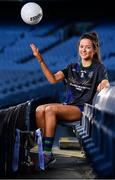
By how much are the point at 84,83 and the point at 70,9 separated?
2904 millimetres

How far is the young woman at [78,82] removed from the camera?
2672 millimetres

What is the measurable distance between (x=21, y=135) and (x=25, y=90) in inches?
119

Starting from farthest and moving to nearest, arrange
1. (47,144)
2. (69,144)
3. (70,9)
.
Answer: (70,9) → (69,144) → (47,144)

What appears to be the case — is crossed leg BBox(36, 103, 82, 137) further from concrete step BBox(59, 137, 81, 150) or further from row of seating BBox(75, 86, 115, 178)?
concrete step BBox(59, 137, 81, 150)

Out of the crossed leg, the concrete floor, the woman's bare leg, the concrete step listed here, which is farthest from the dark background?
the crossed leg

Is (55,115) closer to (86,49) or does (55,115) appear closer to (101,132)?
(86,49)

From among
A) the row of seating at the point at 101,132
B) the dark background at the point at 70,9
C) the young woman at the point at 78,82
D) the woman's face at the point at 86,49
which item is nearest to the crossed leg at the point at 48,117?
the young woman at the point at 78,82

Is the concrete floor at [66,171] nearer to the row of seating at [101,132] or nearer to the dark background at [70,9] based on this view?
the row of seating at [101,132]

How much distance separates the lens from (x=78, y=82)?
3008 millimetres

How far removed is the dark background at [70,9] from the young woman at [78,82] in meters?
2.64

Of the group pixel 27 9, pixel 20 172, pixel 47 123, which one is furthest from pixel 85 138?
pixel 27 9

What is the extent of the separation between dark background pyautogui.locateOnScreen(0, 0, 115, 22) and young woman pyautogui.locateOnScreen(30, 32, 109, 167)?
8.68 ft

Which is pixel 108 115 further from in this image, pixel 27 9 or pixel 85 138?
pixel 27 9

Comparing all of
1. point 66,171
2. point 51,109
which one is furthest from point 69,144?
point 51,109
